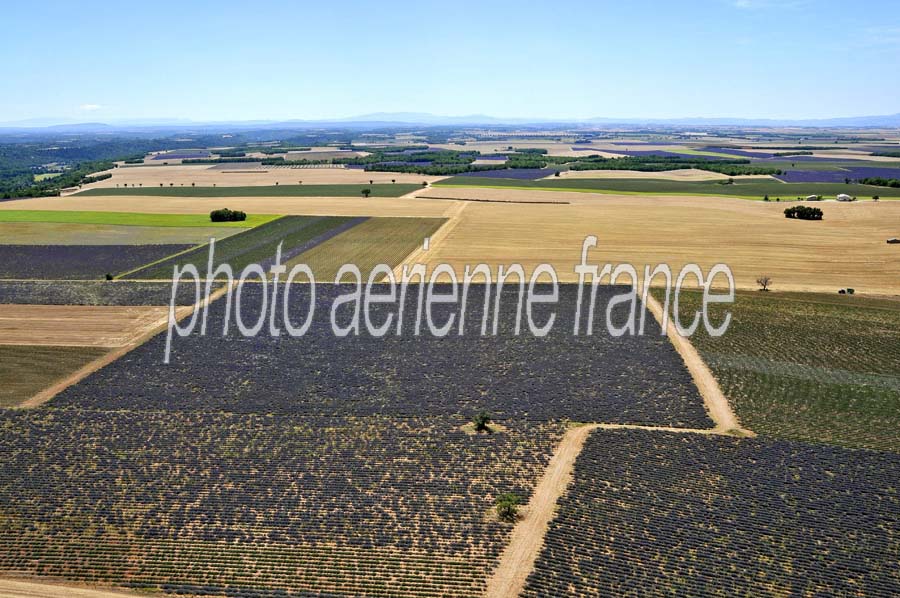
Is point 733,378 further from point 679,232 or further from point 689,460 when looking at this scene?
point 679,232

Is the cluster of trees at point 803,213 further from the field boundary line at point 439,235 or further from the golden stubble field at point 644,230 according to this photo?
the field boundary line at point 439,235

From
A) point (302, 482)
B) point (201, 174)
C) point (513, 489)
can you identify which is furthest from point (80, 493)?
point (201, 174)

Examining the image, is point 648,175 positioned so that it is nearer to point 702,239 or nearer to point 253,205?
point 702,239

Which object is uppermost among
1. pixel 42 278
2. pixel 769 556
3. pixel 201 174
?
pixel 201 174

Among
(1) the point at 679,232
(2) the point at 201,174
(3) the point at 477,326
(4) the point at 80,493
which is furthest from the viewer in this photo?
(2) the point at 201,174

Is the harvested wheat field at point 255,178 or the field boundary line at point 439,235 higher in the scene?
the harvested wheat field at point 255,178

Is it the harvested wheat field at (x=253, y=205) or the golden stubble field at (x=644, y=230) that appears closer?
the golden stubble field at (x=644, y=230)

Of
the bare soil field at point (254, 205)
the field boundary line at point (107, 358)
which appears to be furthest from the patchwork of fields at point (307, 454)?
the bare soil field at point (254, 205)
